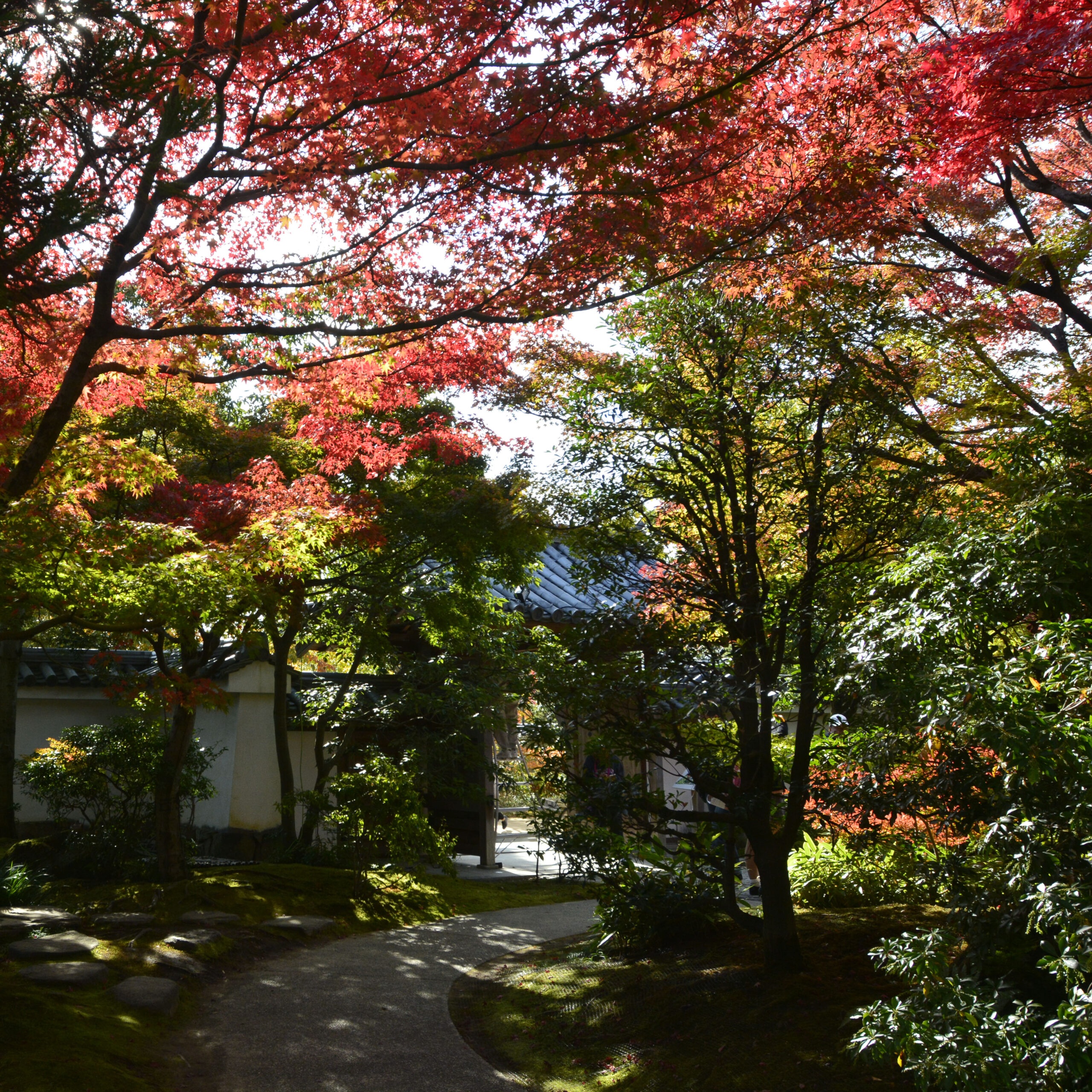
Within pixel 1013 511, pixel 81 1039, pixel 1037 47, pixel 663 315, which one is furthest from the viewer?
pixel 663 315

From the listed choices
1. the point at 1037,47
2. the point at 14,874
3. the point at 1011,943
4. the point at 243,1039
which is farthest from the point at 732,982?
the point at 14,874

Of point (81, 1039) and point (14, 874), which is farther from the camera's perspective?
point (14, 874)

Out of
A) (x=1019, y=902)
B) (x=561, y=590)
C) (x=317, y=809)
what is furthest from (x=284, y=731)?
(x=1019, y=902)

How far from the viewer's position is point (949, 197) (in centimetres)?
674

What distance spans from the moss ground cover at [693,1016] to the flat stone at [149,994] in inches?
72.7

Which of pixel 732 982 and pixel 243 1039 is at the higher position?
pixel 732 982

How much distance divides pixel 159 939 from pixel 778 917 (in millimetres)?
4793

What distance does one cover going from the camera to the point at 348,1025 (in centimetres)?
530

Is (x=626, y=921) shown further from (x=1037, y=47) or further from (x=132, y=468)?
(x=1037, y=47)

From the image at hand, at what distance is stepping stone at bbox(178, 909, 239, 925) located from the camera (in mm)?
7207

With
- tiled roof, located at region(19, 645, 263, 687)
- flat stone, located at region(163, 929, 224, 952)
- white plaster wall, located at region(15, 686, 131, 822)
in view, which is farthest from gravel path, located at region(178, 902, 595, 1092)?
white plaster wall, located at region(15, 686, 131, 822)

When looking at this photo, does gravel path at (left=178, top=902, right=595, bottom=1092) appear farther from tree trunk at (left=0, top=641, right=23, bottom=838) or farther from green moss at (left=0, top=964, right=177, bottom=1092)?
tree trunk at (left=0, top=641, right=23, bottom=838)

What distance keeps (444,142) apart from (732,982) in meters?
5.31

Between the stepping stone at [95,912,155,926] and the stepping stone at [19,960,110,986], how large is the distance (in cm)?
123
